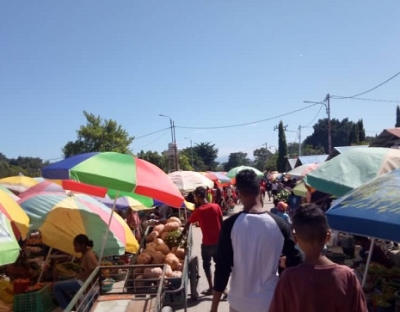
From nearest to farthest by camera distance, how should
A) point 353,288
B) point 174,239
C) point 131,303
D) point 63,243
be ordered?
1. point 353,288
2. point 131,303
3. point 63,243
4. point 174,239

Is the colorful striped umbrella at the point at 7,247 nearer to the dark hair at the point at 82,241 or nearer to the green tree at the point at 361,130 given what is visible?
the dark hair at the point at 82,241

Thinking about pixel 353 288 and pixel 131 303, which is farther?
pixel 131 303

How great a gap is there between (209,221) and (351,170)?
2.58m

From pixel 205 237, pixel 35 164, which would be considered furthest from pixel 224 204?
pixel 35 164

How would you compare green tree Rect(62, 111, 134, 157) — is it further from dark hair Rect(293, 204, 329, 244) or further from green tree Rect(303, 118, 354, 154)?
green tree Rect(303, 118, 354, 154)

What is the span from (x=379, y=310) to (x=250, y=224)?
2.80 meters

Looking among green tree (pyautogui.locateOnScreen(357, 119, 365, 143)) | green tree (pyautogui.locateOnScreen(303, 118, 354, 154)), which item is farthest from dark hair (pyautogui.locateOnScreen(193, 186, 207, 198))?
green tree (pyautogui.locateOnScreen(303, 118, 354, 154))

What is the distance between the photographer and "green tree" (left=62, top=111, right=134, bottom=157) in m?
39.7

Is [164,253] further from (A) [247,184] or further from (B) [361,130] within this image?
(B) [361,130]

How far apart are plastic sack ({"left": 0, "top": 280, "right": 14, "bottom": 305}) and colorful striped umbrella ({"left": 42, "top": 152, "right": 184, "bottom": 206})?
258 cm

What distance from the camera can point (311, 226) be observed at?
2408 millimetres

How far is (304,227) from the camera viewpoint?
243cm

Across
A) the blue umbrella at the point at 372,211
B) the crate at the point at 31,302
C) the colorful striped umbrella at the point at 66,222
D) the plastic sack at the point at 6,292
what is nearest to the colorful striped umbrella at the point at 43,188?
the colorful striped umbrella at the point at 66,222

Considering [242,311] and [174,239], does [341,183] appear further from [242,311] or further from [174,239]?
[174,239]
